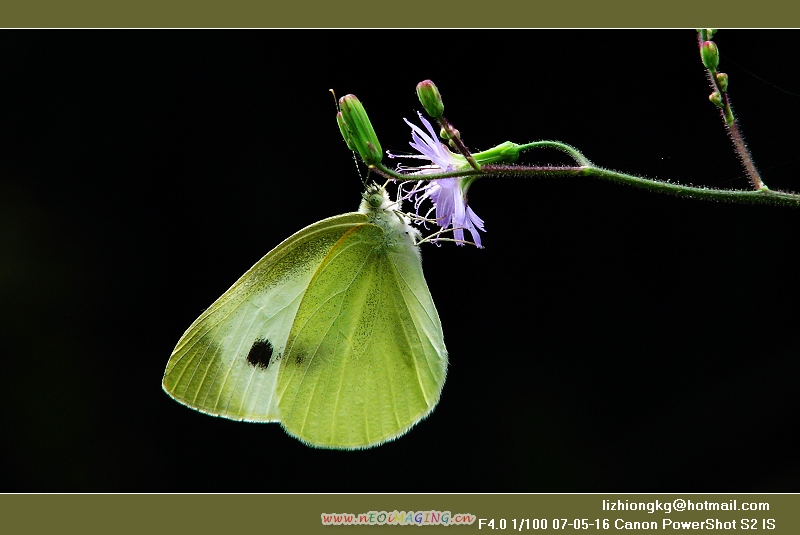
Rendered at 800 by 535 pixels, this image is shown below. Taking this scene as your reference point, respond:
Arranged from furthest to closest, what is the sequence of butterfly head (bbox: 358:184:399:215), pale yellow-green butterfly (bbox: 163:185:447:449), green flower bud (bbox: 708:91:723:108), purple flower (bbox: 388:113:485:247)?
pale yellow-green butterfly (bbox: 163:185:447:449) < butterfly head (bbox: 358:184:399:215) < purple flower (bbox: 388:113:485:247) < green flower bud (bbox: 708:91:723:108)

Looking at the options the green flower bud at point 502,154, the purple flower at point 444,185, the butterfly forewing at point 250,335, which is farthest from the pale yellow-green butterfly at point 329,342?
the green flower bud at point 502,154

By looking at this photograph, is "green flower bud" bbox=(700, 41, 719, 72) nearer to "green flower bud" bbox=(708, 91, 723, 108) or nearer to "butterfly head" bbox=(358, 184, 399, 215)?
"green flower bud" bbox=(708, 91, 723, 108)

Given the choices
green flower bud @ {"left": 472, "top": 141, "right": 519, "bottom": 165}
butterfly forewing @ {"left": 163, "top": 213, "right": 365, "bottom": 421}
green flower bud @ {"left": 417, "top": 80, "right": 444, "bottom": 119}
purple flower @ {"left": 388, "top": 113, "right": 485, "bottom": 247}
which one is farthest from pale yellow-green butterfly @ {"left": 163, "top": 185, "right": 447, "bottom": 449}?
green flower bud @ {"left": 417, "top": 80, "right": 444, "bottom": 119}

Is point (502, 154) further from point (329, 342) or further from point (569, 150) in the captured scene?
point (329, 342)

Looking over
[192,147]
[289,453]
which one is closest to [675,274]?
[289,453]

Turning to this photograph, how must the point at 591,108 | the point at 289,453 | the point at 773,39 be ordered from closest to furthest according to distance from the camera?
1. the point at 773,39
2. the point at 591,108
3. the point at 289,453

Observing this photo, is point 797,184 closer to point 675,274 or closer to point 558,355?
point 675,274
